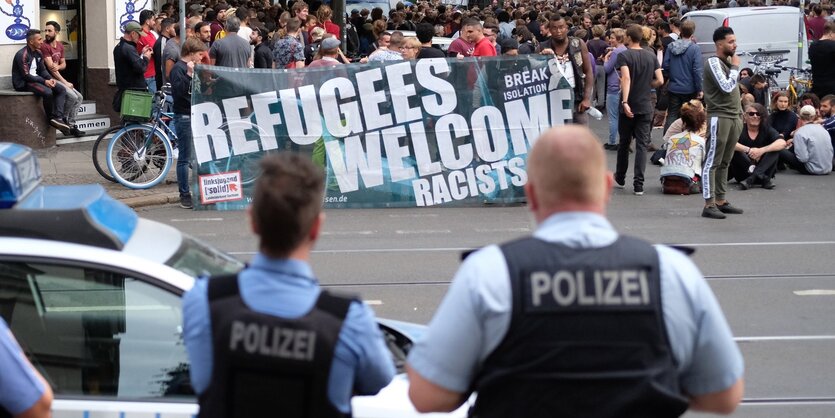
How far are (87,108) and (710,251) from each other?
11407mm

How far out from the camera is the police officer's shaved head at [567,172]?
9.61ft

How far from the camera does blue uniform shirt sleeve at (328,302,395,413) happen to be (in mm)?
3055

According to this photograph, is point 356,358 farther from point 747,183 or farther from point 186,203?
point 747,183

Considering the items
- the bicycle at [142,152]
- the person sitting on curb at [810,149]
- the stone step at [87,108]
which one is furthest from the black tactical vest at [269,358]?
the stone step at [87,108]

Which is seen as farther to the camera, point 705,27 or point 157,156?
point 705,27

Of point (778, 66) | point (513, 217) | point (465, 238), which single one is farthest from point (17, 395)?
point (778, 66)

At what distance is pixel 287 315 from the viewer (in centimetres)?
301

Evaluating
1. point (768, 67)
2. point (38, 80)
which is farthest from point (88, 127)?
point (768, 67)

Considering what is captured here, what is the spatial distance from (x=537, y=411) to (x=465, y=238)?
8.51 metres

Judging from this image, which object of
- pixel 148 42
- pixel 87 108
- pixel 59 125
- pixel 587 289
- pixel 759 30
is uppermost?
pixel 759 30

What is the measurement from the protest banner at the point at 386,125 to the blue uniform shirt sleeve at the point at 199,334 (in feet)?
32.4

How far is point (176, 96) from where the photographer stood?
12.9 m

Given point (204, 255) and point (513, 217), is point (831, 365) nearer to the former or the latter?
point (204, 255)

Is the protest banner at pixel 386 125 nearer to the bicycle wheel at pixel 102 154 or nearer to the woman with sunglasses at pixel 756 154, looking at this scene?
the bicycle wheel at pixel 102 154
